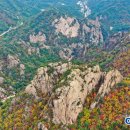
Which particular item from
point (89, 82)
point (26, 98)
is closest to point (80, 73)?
point (89, 82)

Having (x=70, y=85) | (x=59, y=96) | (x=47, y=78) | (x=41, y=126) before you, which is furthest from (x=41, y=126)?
(x=47, y=78)

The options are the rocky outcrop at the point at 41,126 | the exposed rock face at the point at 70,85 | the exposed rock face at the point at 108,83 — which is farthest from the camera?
the exposed rock face at the point at 108,83

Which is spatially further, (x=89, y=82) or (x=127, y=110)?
(x=89, y=82)

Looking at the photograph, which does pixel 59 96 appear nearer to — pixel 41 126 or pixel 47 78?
pixel 41 126

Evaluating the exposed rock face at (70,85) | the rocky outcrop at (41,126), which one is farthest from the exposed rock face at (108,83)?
the rocky outcrop at (41,126)

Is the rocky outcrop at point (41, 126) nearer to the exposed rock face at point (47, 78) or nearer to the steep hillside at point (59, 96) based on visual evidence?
the steep hillside at point (59, 96)

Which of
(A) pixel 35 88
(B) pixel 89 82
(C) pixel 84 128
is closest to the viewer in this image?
A: (C) pixel 84 128

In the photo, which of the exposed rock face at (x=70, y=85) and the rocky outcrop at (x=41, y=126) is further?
the exposed rock face at (x=70, y=85)

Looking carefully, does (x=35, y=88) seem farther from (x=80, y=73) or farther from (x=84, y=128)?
(x=84, y=128)
